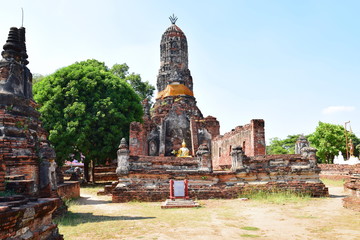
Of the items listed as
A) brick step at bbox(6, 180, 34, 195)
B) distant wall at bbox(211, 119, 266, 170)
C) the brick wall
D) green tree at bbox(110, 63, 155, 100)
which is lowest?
the brick wall

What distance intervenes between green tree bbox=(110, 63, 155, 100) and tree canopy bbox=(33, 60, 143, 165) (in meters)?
17.8

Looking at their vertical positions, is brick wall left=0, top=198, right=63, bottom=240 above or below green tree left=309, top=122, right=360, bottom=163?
below

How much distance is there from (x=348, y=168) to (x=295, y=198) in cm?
1361

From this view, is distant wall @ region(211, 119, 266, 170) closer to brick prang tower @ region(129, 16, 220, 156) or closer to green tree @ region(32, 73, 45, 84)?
brick prang tower @ region(129, 16, 220, 156)

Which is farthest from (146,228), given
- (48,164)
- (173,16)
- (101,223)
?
(173,16)

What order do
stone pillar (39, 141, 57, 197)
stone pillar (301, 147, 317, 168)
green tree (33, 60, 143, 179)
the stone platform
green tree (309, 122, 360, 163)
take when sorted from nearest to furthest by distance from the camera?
stone pillar (39, 141, 57, 197) → the stone platform → stone pillar (301, 147, 317, 168) → green tree (33, 60, 143, 179) → green tree (309, 122, 360, 163)

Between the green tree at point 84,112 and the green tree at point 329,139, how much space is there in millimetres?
29234

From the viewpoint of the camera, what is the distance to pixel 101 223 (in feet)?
27.2

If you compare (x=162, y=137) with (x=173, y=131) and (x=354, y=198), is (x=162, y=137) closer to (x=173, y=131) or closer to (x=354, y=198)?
(x=173, y=131)

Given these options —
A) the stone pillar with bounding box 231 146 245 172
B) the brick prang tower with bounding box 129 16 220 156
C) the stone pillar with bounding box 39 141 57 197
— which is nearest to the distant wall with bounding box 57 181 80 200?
the stone pillar with bounding box 39 141 57 197

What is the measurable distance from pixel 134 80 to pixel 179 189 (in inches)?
1249

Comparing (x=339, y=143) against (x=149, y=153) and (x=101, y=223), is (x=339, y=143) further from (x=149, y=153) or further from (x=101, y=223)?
(x=101, y=223)

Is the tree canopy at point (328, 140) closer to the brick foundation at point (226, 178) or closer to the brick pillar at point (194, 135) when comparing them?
the brick pillar at point (194, 135)

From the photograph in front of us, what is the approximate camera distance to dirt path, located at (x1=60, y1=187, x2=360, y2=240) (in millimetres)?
6820
